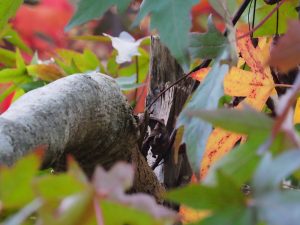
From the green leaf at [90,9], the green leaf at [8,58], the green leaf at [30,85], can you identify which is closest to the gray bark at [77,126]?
the green leaf at [90,9]

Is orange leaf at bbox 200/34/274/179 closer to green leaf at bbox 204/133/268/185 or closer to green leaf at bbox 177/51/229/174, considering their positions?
green leaf at bbox 177/51/229/174

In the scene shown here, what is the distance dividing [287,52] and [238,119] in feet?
0.17

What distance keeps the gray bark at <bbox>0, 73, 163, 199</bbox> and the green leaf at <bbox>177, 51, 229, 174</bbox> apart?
0.11 meters

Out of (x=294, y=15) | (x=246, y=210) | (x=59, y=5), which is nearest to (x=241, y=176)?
(x=246, y=210)

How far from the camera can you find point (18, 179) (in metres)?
0.29

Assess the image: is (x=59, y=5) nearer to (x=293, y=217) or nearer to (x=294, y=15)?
(x=294, y=15)

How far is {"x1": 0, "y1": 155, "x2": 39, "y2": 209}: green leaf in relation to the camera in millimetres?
292

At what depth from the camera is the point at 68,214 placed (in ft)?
0.89

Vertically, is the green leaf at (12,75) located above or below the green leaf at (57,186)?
below

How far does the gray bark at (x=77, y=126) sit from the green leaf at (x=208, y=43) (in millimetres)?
138

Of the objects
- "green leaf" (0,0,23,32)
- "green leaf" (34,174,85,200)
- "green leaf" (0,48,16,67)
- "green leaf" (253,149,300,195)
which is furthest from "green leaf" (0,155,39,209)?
"green leaf" (0,48,16,67)

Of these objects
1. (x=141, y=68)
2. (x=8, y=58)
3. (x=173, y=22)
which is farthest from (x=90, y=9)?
(x=8, y=58)

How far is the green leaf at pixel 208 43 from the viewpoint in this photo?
53cm

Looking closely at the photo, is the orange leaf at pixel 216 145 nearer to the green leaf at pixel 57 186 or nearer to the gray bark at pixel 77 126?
the gray bark at pixel 77 126
